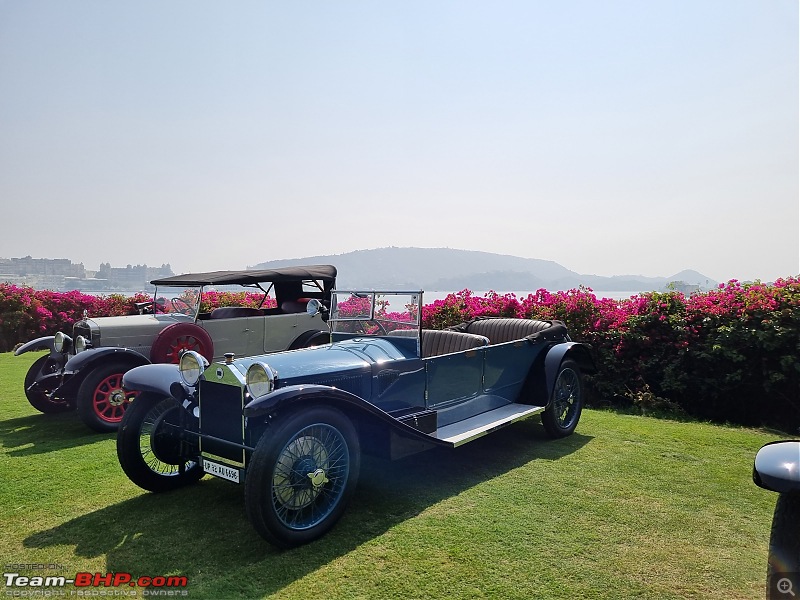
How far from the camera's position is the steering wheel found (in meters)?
7.97

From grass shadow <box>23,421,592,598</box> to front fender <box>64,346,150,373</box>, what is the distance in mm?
2515

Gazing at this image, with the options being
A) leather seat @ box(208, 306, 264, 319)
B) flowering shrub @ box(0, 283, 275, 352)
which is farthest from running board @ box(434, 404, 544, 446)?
flowering shrub @ box(0, 283, 275, 352)

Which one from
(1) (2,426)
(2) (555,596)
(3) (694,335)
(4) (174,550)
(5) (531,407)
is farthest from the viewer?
(3) (694,335)

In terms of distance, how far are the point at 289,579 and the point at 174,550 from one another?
874 mm

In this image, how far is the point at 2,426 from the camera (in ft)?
21.6

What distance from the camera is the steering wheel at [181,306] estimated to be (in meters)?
7.97

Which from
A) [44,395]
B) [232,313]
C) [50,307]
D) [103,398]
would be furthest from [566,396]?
[50,307]

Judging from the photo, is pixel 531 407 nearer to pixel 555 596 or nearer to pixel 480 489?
pixel 480 489

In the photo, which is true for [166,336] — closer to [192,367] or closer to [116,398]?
[116,398]

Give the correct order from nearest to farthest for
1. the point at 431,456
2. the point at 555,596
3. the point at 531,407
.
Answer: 1. the point at 555,596
2. the point at 431,456
3. the point at 531,407

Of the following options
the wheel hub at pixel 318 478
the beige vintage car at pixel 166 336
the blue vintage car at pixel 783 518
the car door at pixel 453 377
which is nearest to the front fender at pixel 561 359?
the car door at pixel 453 377

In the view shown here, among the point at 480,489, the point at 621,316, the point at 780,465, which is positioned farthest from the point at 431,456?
the point at 621,316

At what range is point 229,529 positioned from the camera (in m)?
3.73

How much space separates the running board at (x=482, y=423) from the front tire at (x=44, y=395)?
4.94 metres
